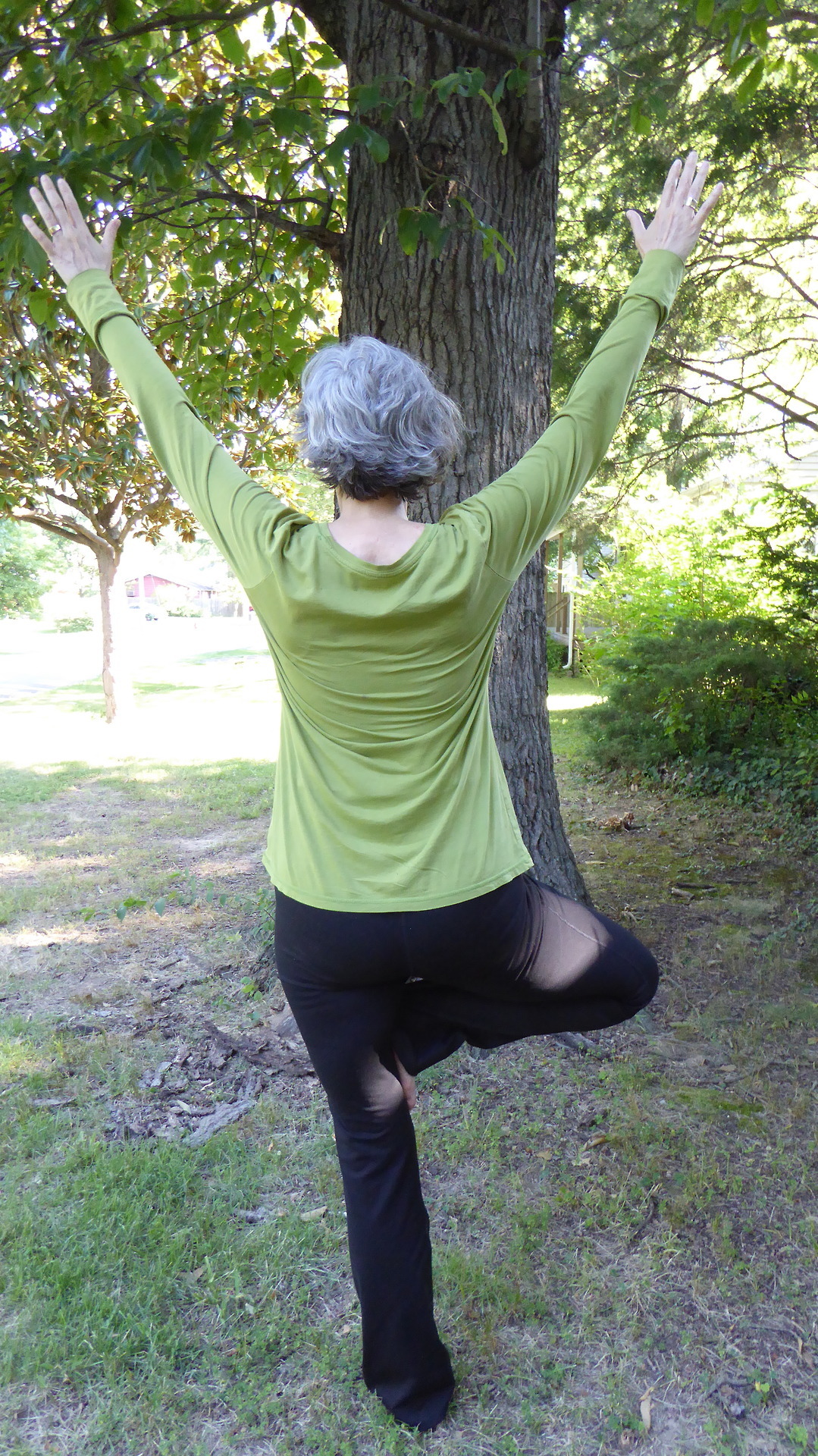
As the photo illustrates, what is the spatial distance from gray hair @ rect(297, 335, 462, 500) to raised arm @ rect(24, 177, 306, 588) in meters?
0.13

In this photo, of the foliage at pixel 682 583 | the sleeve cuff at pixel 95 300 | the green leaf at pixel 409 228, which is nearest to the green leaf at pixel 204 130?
the green leaf at pixel 409 228

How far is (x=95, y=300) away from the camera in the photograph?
1.92m

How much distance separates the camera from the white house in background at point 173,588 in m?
61.5

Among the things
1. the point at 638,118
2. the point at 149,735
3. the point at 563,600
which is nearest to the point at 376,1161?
the point at 638,118

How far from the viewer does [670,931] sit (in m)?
4.82

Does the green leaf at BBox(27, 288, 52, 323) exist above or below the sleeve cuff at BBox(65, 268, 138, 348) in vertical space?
above

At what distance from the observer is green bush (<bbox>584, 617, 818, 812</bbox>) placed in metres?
7.16

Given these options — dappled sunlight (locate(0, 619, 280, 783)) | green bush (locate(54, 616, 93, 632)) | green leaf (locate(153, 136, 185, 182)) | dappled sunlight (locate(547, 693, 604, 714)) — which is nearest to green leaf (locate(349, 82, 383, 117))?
green leaf (locate(153, 136, 185, 182))

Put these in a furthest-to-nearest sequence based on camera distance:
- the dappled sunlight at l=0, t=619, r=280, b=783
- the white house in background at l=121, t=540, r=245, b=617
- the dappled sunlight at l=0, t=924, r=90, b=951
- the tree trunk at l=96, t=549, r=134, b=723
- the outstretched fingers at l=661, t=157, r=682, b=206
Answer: the white house in background at l=121, t=540, r=245, b=617 → the tree trunk at l=96, t=549, r=134, b=723 → the dappled sunlight at l=0, t=619, r=280, b=783 → the dappled sunlight at l=0, t=924, r=90, b=951 → the outstretched fingers at l=661, t=157, r=682, b=206

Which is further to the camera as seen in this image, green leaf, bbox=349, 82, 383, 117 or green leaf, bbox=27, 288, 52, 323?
green leaf, bbox=27, 288, 52, 323

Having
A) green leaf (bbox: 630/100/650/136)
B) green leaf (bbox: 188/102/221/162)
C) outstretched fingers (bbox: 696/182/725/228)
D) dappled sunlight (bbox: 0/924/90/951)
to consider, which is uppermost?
green leaf (bbox: 630/100/650/136)

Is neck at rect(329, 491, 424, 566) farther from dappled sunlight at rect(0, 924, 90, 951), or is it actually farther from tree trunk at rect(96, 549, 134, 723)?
tree trunk at rect(96, 549, 134, 723)

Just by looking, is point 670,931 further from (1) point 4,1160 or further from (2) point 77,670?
(2) point 77,670

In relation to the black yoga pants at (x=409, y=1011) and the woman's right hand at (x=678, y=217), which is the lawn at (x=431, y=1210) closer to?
the black yoga pants at (x=409, y=1011)
